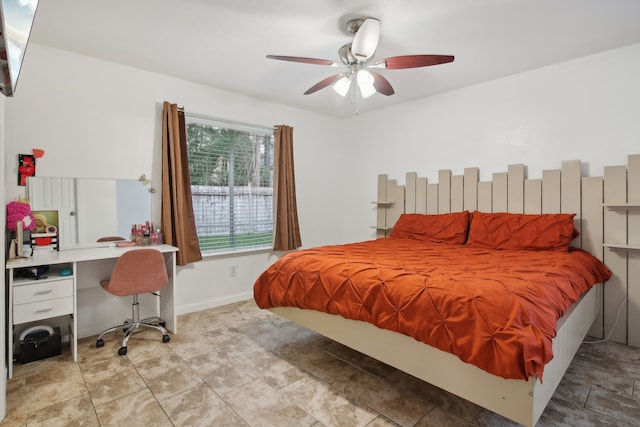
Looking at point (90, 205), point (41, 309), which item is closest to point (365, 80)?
point (90, 205)

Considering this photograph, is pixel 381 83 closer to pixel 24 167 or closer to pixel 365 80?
pixel 365 80

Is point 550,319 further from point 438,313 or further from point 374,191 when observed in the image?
point 374,191

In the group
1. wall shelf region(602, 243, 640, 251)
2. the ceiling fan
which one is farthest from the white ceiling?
wall shelf region(602, 243, 640, 251)

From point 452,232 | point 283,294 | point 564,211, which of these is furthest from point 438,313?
point 564,211

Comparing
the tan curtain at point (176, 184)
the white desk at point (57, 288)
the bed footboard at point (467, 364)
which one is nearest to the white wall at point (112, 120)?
the tan curtain at point (176, 184)

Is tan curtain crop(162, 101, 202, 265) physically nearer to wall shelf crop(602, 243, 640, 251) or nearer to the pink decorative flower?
the pink decorative flower

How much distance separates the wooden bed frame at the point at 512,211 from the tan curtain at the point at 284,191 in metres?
1.17

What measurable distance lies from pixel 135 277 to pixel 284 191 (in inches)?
78.7

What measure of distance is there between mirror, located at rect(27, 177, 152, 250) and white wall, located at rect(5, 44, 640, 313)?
9 centimetres

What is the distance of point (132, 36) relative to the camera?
2541 millimetres

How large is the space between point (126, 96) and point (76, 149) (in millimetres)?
658

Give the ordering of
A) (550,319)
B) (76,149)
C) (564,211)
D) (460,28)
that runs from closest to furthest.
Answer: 1. (550,319)
2. (460,28)
3. (76,149)
4. (564,211)

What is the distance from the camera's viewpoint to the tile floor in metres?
1.79

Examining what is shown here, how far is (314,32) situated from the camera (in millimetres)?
2471
